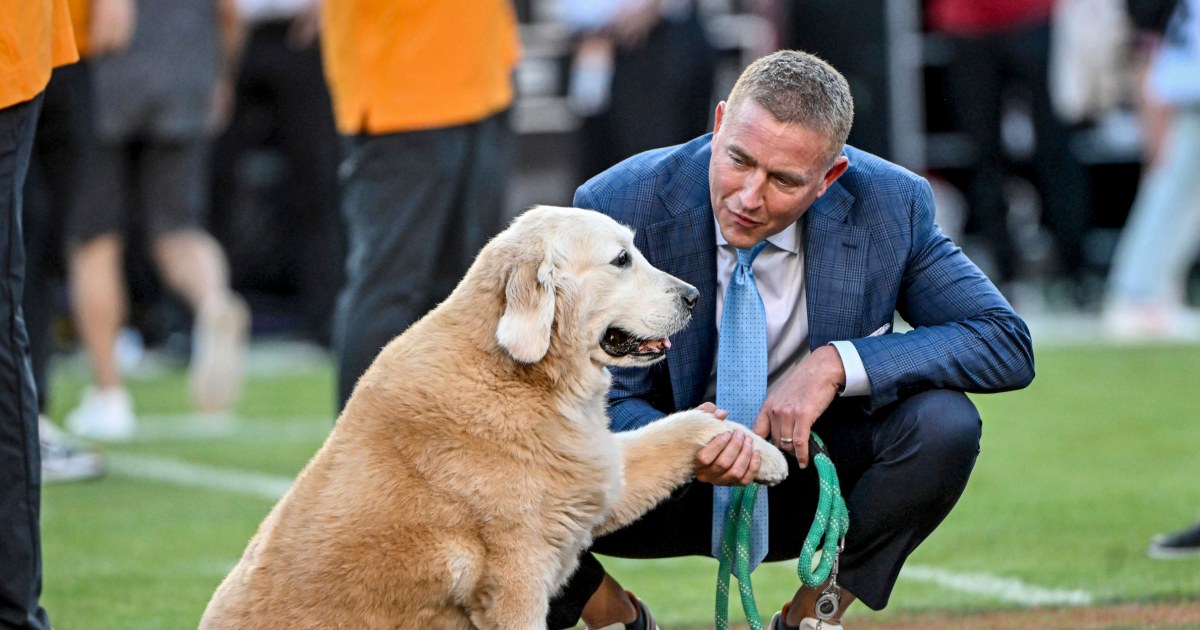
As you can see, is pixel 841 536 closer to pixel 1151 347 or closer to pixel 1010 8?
pixel 1151 347

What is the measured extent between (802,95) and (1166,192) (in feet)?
21.4

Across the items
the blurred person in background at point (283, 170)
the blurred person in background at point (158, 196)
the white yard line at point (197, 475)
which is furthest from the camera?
the blurred person in background at point (283, 170)

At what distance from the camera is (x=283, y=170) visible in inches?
482

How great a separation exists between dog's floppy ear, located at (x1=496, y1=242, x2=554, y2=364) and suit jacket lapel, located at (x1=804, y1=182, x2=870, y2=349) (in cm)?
69

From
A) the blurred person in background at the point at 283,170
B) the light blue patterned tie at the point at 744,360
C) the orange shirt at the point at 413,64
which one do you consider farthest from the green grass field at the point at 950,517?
the blurred person in background at the point at 283,170

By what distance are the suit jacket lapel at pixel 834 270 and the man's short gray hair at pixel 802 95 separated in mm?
164

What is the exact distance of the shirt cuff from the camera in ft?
12.3

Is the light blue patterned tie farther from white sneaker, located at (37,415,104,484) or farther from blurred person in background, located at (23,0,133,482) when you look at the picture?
white sneaker, located at (37,415,104,484)

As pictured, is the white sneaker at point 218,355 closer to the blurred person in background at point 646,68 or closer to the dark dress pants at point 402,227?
the dark dress pants at point 402,227

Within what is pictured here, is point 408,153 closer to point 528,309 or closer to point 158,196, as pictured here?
point 528,309

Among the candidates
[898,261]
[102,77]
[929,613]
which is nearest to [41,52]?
[898,261]

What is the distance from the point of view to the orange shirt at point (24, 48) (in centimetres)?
346

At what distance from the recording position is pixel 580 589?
3.92 meters

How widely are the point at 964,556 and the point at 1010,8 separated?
7.97m
